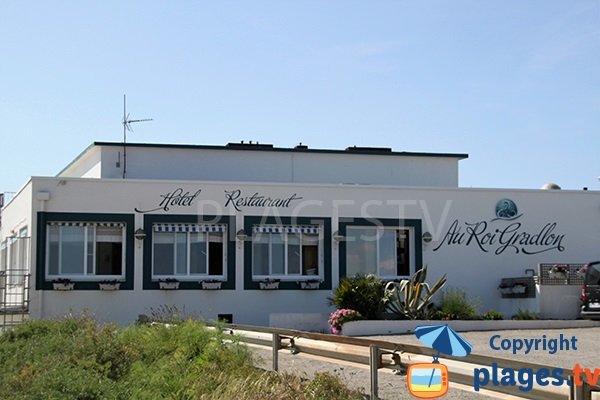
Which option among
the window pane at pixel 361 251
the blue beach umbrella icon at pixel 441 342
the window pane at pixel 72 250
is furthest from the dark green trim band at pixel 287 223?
the blue beach umbrella icon at pixel 441 342

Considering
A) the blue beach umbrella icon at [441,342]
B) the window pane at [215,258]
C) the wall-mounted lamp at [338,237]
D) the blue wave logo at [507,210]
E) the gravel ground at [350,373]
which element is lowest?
the gravel ground at [350,373]

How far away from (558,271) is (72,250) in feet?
46.2

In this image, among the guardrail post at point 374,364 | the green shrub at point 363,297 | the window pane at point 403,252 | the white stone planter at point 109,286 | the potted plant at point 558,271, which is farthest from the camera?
the window pane at point 403,252

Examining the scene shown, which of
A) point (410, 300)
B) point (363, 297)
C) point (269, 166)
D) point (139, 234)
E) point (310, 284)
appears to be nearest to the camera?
point (363, 297)

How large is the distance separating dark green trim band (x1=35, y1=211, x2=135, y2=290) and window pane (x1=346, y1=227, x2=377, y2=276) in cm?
650

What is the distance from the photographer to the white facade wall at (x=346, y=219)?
87.0ft

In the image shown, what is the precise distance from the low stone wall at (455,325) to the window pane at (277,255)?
422 cm

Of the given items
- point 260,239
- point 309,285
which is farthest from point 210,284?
point 309,285

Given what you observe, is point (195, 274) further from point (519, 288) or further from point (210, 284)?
point (519, 288)

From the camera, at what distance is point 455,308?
26.3 meters

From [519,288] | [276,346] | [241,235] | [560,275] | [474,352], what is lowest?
[474,352]

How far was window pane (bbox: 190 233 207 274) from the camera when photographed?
27558 millimetres

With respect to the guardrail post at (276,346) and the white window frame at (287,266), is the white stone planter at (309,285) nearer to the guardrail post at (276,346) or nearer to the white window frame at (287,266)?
the white window frame at (287,266)

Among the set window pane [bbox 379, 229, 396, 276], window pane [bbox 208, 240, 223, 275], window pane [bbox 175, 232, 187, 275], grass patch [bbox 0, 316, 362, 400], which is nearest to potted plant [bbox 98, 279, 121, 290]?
window pane [bbox 175, 232, 187, 275]
